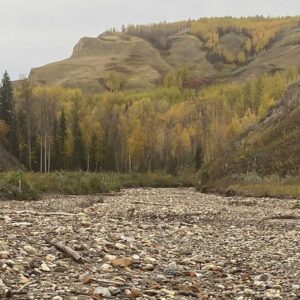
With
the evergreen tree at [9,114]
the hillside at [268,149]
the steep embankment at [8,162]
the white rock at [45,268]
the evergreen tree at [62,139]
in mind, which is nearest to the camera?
the white rock at [45,268]

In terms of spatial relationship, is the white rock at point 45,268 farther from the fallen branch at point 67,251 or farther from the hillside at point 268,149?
the hillside at point 268,149

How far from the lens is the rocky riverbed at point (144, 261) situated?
866cm

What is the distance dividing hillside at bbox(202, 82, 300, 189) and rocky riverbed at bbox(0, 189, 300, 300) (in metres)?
31.4

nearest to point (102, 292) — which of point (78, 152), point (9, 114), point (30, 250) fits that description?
point (30, 250)

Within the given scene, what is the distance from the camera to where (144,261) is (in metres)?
11.3

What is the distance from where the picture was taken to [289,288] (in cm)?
960

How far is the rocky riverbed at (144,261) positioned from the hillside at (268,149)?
31360mm

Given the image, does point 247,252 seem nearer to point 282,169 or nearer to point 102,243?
point 102,243

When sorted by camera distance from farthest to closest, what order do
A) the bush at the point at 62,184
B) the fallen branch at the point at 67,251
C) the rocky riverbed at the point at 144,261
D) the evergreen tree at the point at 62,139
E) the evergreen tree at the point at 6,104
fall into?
the evergreen tree at the point at 62,139, the evergreen tree at the point at 6,104, the bush at the point at 62,184, the fallen branch at the point at 67,251, the rocky riverbed at the point at 144,261

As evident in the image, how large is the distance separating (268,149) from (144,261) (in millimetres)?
42733

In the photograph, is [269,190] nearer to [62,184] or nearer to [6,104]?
[62,184]

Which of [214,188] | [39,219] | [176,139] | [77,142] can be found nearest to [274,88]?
[176,139]

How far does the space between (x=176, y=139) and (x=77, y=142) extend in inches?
1178

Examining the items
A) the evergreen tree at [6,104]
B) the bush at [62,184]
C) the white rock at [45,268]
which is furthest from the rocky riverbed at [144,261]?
the evergreen tree at [6,104]
